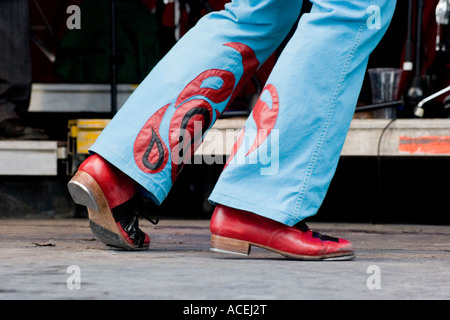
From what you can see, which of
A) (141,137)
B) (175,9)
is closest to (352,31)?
(141,137)

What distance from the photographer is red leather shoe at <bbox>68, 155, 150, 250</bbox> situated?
116cm

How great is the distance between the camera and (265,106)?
44.8 inches

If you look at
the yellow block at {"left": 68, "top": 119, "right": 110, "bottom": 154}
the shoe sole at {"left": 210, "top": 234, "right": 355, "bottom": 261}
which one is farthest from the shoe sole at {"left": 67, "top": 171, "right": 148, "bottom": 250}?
the yellow block at {"left": 68, "top": 119, "right": 110, "bottom": 154}

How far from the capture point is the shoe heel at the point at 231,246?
1.15m

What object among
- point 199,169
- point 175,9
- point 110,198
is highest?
point 175,9

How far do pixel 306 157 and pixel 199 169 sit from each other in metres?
1.60

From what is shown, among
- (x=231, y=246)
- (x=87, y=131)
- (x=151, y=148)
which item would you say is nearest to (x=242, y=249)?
(x=231, y=246)

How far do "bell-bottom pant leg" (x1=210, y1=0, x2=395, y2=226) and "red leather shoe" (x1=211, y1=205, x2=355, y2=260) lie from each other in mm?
34

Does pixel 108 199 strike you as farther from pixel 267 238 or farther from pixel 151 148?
pixel 267 238

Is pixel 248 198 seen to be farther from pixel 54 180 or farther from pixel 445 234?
pixel 54 180

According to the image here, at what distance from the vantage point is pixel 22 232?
172 cm

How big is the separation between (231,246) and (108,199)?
215 mm

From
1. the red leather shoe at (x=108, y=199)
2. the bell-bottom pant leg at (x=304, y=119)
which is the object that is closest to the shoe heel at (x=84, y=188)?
the red leather shoe at (x=108, y=199)

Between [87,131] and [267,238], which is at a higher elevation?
[267,238]
